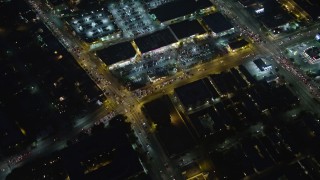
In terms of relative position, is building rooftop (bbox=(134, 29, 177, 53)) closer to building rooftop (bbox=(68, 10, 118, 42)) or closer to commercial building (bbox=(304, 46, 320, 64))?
building rooftop (bbox=(68, 10, 118, 42))

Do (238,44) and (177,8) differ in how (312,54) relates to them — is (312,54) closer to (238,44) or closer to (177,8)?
(238,44)

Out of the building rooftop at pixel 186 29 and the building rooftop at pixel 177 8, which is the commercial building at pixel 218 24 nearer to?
the building rooftop at pixel 186 29

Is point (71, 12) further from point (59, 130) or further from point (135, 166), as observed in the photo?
point (135, 166)

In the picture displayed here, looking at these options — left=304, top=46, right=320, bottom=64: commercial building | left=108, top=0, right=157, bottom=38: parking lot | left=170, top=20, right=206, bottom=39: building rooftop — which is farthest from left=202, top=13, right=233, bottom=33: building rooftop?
left=304, top=46, right=320, bottom=64: commercial building

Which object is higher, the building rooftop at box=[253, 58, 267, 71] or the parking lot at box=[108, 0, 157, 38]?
the parking lot at box=[108, 0, 157, 38]

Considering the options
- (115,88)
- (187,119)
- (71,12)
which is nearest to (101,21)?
(71,12)

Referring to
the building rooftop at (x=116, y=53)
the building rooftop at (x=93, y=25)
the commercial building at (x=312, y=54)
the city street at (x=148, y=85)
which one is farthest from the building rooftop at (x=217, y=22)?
the building rooftop at (x=93, y=25)

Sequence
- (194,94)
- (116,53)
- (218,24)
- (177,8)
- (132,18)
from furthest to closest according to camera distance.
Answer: (132,18), (177,8), (218,24), (116,53), (194,94)

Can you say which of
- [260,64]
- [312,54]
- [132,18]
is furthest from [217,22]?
[312,54]
